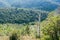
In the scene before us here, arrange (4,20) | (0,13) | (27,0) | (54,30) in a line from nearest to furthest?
(54,30) → (4,20) → (0,13) → (27,0)

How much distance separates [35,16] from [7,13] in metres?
8.92

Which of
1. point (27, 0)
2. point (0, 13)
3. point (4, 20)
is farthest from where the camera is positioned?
point (27, 0)

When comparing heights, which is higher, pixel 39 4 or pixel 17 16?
pixel 39 4

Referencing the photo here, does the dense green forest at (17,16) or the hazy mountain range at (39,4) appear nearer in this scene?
the dense green forest at (17,16)

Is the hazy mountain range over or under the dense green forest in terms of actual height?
over

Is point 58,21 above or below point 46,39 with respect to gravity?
above

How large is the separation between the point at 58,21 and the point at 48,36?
4.58 ft

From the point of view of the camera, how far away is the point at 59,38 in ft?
54.5

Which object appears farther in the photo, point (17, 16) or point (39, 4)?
point (39, 4)

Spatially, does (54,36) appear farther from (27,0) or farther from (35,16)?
(27,0)

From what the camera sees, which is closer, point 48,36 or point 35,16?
point 48,36

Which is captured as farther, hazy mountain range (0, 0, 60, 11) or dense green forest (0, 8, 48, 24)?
hazy mountain range (0, 0, 60, 11)

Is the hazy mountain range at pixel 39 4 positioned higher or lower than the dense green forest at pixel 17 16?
higher

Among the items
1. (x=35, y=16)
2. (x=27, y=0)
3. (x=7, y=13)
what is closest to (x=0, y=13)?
(x=7, y=13)
